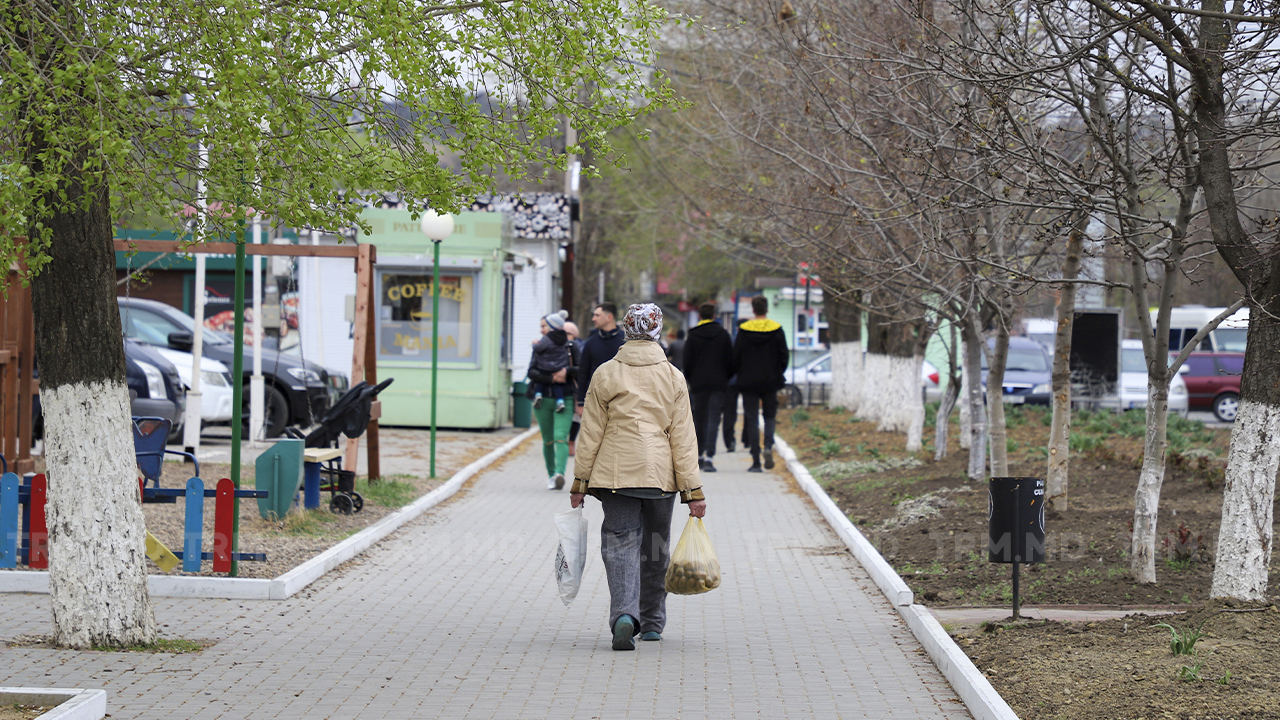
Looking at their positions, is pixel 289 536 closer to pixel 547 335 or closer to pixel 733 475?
pixel 547 335

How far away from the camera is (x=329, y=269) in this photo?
21859 millimetres

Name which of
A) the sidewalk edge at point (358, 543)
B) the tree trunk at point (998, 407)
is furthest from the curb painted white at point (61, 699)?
the tree trunk at point (998, 407)

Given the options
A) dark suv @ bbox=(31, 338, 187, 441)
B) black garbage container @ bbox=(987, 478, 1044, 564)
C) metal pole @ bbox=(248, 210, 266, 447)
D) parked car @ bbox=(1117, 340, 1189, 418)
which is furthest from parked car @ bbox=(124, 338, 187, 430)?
parked car @ bbox=(1117, 340, 1189, 418)

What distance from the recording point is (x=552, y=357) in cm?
1358

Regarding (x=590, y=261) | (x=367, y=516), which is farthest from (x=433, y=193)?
(x=590, y=261)

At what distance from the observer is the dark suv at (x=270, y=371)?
57.2 ft

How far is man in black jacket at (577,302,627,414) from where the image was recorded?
1206 centimetres

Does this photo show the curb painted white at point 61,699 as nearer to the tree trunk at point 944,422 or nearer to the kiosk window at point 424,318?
the tree trunk at point 944,422

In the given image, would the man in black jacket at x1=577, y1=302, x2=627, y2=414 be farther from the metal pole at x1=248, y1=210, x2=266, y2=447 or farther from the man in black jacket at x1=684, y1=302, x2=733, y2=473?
the metal pole at x1=248, y1=210, x2=266, y2=447

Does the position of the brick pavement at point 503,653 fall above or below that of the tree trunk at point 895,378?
below

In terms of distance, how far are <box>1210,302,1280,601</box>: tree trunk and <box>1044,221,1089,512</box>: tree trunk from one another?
2794 mm

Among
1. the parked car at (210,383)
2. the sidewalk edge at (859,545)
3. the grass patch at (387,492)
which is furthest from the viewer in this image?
the parked car at (210,383)

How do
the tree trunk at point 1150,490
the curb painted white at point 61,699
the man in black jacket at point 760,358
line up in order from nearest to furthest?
1. the curb painted white at point 61,699
2. the tree trunk at point 1150,490
3. the man in black jacket at point 760,358

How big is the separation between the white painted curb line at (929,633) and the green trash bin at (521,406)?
402 inches
